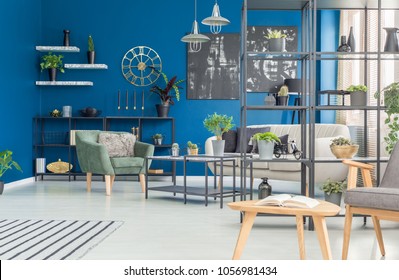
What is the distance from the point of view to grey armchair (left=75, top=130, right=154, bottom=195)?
281 inches

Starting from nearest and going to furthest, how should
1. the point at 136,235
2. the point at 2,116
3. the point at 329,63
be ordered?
the point at 136,235 → the point at 2,116 → the point at 329,63

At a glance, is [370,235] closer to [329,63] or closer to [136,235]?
[136,235]

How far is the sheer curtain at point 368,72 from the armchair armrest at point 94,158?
3.11 metres

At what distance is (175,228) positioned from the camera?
184 inches

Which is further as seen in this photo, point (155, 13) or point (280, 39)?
point (155, 13)

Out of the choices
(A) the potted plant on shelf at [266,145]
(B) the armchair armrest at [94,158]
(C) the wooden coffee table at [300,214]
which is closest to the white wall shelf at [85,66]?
(B) the armchair armrest at [94,158]

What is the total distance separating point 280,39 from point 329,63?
446 centimetres

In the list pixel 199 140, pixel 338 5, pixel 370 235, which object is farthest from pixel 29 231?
pixel 199 140

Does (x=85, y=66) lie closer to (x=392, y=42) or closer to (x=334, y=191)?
(x=334, y=191)

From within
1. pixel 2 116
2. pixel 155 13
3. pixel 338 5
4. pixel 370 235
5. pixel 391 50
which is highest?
pixel 155 13

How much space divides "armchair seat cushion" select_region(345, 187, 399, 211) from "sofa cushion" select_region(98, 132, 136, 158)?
15.1 ft

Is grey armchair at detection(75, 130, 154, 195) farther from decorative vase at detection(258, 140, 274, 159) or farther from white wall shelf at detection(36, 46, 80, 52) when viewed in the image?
decorative vase at detection(258, 140, 274, 159)

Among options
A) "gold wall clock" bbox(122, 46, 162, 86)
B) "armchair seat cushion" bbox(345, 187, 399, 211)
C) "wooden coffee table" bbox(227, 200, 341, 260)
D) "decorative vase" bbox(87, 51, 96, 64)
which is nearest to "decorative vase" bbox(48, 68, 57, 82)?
"decorative vase" bbox(87, 51, 96, 64)

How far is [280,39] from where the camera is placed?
500 cm
